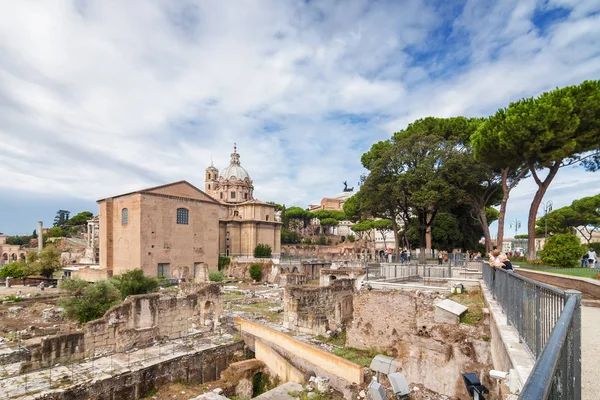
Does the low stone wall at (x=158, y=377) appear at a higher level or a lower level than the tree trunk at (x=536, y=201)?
lower

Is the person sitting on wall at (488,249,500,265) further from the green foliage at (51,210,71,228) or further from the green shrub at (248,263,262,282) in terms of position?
the green foliage at (51,210,71,228)

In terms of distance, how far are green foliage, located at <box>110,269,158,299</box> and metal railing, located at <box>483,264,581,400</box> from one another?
67.7ft

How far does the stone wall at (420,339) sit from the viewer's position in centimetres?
738

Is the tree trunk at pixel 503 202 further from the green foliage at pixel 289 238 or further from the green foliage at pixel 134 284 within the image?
the green foliage at pixel 289 238

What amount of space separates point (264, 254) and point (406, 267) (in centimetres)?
3169

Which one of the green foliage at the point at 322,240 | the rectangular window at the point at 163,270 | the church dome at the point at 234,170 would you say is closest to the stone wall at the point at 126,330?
the rectangular window at the point at 163,270

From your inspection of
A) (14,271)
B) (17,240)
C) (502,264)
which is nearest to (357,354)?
(502,264)

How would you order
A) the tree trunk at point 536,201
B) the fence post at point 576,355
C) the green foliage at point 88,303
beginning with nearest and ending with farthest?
the fence post at point 576,355 → the green foliage at point 88,303 → the tree trunk at point 536,201

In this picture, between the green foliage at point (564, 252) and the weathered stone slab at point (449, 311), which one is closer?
the weathered stone slab at point (449, 311)

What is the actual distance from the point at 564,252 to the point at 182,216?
1263 inches

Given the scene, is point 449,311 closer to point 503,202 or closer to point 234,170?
→ point 503,202

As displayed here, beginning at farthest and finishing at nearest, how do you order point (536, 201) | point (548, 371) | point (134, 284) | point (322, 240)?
1. point (322, 240)
2. point (134, 284)
3. point (536, 201)
4. point (548, 371)

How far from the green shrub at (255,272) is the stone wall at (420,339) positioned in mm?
24838

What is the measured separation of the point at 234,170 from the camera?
54.5m
